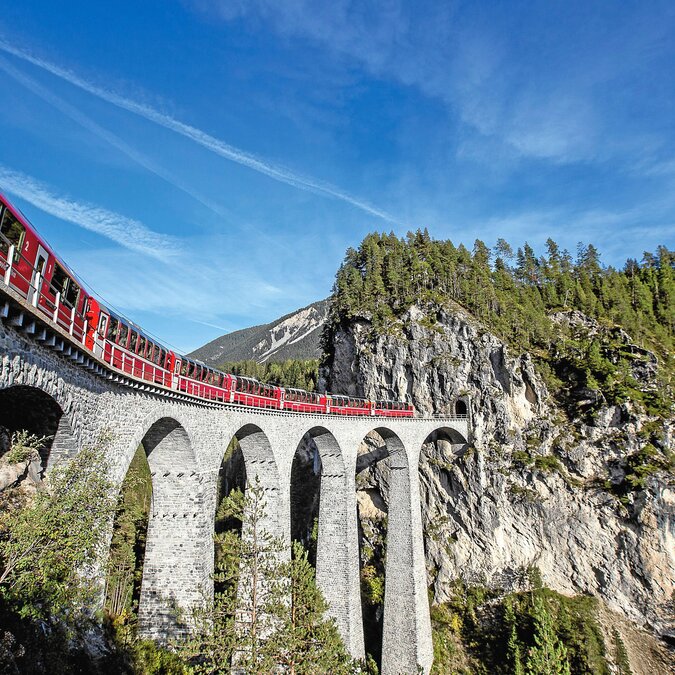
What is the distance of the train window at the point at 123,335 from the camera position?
14083 millimetres

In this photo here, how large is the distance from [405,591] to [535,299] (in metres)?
42.2

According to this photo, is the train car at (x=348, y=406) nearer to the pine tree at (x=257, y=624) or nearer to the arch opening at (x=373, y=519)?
the arch opening at (x=373, y=519)

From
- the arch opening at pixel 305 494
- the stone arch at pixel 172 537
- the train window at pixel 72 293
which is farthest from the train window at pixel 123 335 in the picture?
the arch opening at pixel 305 494

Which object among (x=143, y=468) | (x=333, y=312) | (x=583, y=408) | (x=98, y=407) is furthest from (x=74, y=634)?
(x=143, y=468)

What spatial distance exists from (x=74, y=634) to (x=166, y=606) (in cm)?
814

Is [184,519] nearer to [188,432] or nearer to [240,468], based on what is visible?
[188,432]

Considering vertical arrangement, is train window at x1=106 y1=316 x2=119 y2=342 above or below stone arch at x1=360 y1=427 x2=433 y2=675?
above

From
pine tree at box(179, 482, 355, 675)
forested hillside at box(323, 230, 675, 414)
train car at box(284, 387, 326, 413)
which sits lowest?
pine tree at box(179, 482, 355, 675)

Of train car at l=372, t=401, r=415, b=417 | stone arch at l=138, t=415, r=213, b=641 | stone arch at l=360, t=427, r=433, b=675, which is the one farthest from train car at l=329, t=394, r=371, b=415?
stone arch at l=138, t=415, r=213, b=641

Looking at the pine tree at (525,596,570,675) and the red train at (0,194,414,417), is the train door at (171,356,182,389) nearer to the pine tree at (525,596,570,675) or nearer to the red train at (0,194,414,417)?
the red train at (0,194,414,417)

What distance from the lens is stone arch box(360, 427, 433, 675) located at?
100 ft

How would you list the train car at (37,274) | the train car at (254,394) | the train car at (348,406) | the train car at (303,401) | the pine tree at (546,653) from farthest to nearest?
the train car at (348,406) < the pine tree at (546,653) < the train car at (303,401) < the train car at (254,394) < the train car at (37,274)

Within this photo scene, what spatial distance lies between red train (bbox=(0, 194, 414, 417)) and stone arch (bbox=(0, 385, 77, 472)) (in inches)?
69.4

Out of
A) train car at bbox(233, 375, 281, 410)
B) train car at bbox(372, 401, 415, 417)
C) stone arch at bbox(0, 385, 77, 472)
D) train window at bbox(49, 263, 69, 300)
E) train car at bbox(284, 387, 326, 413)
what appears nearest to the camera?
stone arch at bbox(0, 385, 77, 472)
